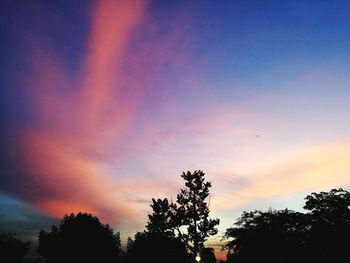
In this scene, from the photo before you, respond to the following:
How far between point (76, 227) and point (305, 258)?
195ft

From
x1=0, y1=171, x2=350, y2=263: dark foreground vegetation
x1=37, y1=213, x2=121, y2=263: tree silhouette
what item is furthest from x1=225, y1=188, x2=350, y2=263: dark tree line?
x1=37, y1=213, x2=121, y2=263: tree silhouette

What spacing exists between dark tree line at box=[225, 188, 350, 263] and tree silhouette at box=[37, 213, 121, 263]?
40940 millimetres

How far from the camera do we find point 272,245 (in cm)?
4075

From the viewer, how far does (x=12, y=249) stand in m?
60.6

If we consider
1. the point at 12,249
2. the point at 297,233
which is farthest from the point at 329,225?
the point at 12,249

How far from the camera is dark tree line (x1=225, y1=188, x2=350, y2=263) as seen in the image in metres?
36.3

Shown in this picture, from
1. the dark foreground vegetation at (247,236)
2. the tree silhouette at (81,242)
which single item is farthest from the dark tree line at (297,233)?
the tree silhouette at (81,242)

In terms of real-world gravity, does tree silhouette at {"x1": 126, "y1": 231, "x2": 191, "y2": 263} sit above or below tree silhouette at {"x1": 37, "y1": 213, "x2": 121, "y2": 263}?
below

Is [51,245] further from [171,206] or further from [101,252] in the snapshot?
[171,206]

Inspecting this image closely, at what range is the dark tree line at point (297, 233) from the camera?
119 feet

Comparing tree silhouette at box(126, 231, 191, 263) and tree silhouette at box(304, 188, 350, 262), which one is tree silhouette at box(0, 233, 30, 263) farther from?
tree silhouette at box(304, 188, 350, 262)

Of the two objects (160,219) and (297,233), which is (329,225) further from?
(160,219)

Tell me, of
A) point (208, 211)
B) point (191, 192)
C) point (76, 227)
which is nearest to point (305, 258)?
point (208, 211)

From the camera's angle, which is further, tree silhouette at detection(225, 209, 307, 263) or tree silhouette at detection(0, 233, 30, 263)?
tree silhouette at detection(0, 233, 30, 263)
